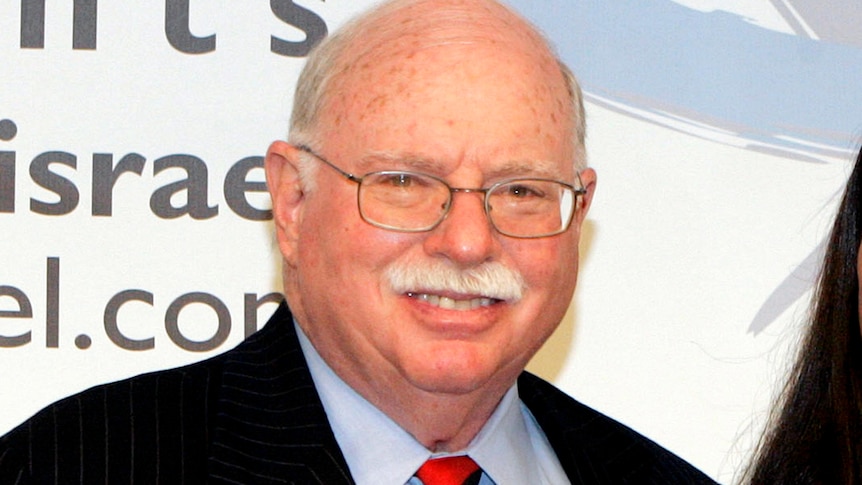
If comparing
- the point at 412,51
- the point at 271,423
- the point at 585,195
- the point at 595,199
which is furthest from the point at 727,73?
the point at 271,423

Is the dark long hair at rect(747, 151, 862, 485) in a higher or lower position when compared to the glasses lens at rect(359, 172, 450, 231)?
lower

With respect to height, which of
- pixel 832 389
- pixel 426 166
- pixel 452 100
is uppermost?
pixel 452 100

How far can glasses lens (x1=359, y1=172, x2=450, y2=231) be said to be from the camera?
2.18m

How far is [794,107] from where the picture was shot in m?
3.08

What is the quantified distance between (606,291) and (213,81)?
0.98 metres

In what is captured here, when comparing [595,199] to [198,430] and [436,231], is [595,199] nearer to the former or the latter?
[436,231]

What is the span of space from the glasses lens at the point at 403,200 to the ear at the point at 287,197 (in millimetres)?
183

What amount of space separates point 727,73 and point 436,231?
1168 mm

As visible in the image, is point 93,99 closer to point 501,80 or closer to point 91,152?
point 91,152

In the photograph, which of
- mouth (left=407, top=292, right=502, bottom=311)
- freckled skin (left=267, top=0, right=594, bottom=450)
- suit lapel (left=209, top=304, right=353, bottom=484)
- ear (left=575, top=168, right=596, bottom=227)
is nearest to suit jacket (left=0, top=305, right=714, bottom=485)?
suit lapel (left=209, top=304, right=353, bottom=484)

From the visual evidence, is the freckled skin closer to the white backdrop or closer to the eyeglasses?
the eyeglasses

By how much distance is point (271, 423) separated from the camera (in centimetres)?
220

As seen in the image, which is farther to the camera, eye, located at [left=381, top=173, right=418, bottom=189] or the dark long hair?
the dark long hair

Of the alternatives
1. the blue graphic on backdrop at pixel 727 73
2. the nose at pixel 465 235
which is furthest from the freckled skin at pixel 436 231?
the blue graphic on backdrop at pixel 727 73
